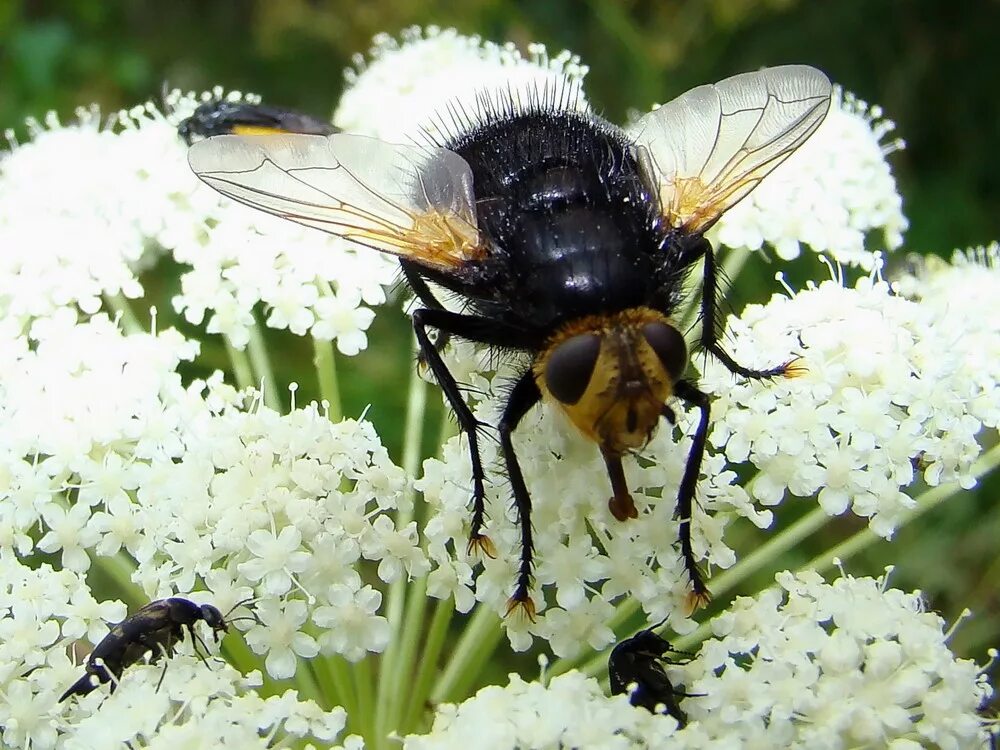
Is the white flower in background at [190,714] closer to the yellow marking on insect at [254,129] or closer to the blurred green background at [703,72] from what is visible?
the yellow marking on insect at [254,129]

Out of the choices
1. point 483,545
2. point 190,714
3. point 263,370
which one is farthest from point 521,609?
point 263,370

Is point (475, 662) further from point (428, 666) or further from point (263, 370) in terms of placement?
point (263, 370)

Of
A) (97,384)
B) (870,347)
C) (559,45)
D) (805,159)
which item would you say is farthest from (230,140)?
(559,45)

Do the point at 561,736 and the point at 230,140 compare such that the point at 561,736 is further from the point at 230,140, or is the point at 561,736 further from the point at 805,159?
the point at 805,159

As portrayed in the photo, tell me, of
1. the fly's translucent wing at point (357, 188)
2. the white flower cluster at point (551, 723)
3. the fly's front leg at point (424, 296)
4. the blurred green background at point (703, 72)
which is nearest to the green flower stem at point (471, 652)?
the white flower cluster at point (551, 723)

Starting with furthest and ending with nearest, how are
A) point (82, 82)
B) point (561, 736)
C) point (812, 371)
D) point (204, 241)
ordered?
point (82, 82) → point (204, 241) → point (812, 371) → point (561, 736)
